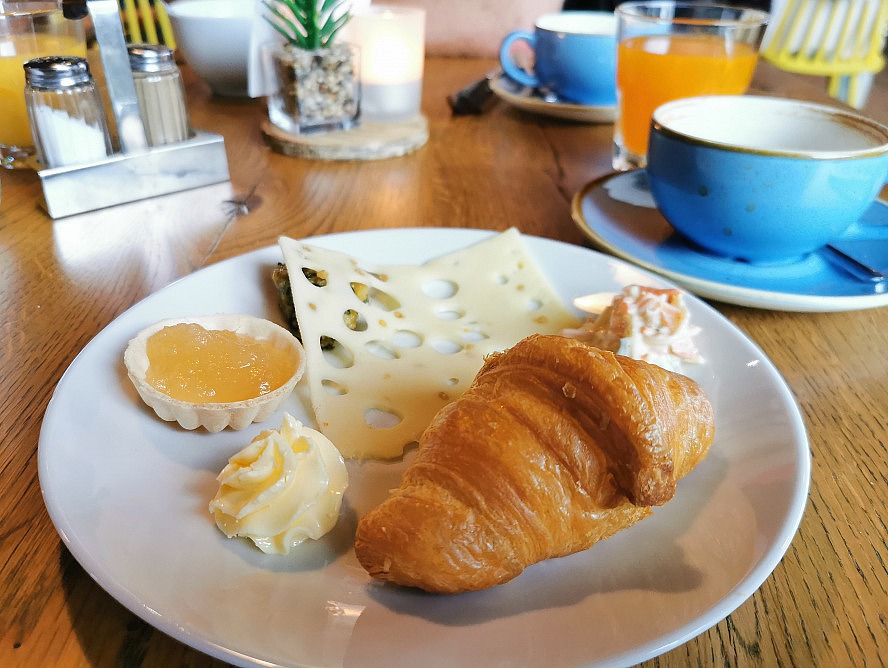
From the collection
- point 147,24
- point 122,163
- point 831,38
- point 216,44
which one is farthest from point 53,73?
point 831,38

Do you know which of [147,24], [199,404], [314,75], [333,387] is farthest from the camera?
[147,24]

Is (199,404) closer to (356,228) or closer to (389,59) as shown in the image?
(356,228)

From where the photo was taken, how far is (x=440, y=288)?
3.53 ft

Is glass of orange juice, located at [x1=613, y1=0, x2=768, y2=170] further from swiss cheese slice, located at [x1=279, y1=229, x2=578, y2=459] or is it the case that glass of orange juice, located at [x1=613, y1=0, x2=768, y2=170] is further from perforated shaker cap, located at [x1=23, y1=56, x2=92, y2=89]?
perforated shaker cap, located at [x1=23, y1=56, x2=92, y2=89]

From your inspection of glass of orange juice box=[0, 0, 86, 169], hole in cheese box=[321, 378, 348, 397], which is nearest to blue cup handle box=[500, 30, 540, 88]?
glass of orange juice box=[0, 0, 86, 169]

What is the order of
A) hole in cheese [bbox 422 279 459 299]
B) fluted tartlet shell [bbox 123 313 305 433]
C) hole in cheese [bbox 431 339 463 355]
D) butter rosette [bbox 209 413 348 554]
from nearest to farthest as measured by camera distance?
butter rosette [bbox 209 413 348 554]
fluted tartlet shell [bbox 123 313 305 433]
hole in cheese [bbox 431 339 463 355]
hole in cheese [bbox 422 279 459 299]

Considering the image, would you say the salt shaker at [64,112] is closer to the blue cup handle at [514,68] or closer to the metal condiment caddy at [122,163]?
the metal condiment caddy at [122,163]

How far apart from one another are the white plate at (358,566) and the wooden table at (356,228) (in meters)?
0.06

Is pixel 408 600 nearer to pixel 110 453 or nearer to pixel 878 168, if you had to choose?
pixel 110 453

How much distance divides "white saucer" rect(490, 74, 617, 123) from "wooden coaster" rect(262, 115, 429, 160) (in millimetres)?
339

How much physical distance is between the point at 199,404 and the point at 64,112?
2.82 feet

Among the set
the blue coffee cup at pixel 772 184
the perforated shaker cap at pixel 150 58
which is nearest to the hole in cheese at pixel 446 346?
the blue coffee cup at pixel 772 184

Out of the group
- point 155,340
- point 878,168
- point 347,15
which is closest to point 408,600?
point 155,340

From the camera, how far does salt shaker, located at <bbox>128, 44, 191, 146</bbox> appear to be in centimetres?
138
